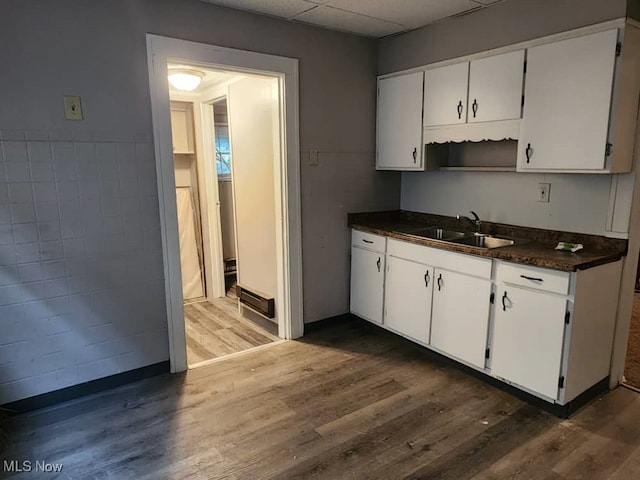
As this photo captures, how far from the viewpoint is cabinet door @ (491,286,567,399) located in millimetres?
2305

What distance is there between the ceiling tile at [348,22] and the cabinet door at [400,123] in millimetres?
359

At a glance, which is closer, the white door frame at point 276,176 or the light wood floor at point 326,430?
the light wood floor at point 326,430

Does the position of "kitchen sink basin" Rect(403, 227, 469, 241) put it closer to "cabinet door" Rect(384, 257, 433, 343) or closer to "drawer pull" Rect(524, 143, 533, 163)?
"cabinet door" Rect(384, 257, 433, 343)

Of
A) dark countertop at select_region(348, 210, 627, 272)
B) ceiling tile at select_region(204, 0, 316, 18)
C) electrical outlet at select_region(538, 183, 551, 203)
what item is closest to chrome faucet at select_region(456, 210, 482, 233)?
dark countertop at select_region(348, 210, 627, 272)

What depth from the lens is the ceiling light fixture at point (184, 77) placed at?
3.30m

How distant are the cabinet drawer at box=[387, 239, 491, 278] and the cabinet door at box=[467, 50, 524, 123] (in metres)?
0.91

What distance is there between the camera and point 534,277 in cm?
235

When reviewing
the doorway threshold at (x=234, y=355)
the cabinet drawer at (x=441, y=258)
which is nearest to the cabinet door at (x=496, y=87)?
the cabinet drawer at (x=441, y=258)

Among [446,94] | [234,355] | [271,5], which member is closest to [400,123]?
[446,94]

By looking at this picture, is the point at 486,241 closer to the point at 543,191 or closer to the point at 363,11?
the point at 543,191

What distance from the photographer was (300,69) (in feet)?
10.4

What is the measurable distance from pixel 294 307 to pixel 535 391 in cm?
177

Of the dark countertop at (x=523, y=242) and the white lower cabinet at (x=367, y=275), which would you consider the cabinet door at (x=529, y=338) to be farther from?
the white lower cabinet at (x=367, y=275)

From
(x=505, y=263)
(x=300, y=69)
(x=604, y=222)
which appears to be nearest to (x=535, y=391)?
(x=505, y=263)
